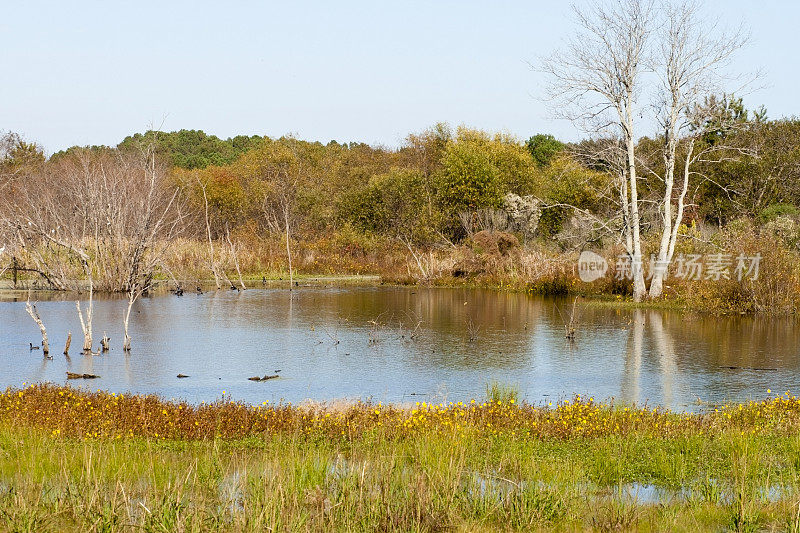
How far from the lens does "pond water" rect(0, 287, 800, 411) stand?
18125mm

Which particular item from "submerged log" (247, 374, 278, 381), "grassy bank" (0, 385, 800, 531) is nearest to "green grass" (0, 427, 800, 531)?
"grassy bank" (0, 385, 800, 531)

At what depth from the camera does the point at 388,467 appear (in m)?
9.57

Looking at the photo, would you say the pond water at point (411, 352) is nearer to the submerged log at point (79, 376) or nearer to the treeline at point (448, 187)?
the submerged log at point (79, 376)

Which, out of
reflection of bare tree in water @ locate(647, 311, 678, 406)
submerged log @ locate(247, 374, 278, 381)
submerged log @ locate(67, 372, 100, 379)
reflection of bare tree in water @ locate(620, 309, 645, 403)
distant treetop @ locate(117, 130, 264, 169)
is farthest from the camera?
distant treetop @ locate(117, 130, 264, 169)

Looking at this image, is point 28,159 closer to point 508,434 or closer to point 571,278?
point 571,278

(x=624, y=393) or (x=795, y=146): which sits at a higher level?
(x=795, y=146)

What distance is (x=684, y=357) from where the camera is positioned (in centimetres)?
2220

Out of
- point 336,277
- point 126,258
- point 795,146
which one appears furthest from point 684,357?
point 795,146

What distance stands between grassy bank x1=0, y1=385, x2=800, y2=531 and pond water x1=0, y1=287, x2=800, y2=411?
10.7ft

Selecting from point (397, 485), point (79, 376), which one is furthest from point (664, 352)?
point (397, 485)

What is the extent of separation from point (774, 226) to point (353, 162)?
165 feet

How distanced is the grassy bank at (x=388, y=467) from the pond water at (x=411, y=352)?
3.26 metres

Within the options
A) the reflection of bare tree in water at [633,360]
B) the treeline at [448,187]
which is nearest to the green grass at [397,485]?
the reflection of bare tree in water at [633,360]

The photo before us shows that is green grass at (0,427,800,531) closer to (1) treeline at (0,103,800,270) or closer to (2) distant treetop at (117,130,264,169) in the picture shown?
(1) treeline at (0,103,800,270)
